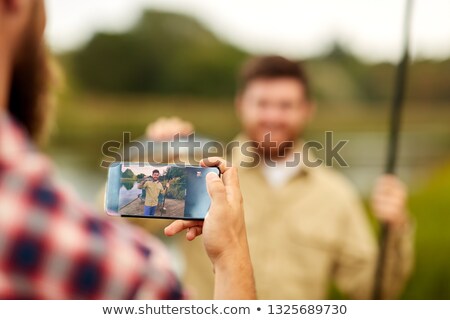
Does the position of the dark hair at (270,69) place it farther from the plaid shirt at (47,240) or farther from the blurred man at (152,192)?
the plaid shirt at (47,240)

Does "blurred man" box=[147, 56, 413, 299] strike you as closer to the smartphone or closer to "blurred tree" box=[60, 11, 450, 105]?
the smartphone

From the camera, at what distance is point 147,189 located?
0.62 m

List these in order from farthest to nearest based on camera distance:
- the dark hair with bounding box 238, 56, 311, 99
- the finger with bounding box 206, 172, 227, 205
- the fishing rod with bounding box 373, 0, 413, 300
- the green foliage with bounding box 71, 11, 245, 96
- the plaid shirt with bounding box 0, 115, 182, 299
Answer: the green foliage with bounding box 71, 11, 245, 96
the dark hair with bounding box 238, 56, 311, 99
the fishing rod with bounding box 373, 0, 413, 300
the finger with bounding box 206, 172, 227, 205
the plaid shirt with bounding box 0, 115, 182, 299

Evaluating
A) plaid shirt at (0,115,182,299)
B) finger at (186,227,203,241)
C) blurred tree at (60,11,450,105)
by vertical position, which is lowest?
finger at (186,227,203,241)

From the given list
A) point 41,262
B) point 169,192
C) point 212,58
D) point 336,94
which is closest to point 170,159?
point 169,192

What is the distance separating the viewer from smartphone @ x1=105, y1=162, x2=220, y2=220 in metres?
0.62

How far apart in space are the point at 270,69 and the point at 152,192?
2.77 feet

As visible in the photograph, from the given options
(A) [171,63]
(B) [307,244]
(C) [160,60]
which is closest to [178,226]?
(B) [307,244]

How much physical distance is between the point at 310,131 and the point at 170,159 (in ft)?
26.1

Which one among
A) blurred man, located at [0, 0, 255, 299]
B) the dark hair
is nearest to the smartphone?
blurred man, located at [0, 0, 255, 299]

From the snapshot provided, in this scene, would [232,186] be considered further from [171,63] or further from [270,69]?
[171,63]
